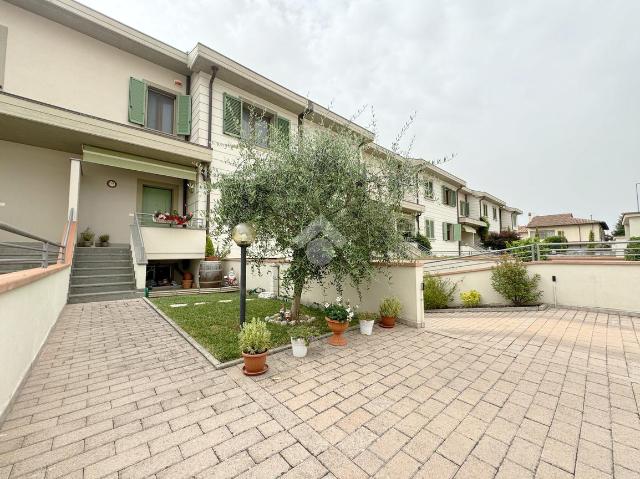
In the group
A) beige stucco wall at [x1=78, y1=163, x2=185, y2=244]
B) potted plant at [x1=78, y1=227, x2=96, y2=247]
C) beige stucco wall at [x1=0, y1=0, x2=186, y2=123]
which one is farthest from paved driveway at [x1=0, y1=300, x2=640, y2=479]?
beige stucco wall at [x1=0, y1=0, x2=186, y2=123]

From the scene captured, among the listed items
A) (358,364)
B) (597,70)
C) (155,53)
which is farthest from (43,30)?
(597,70)

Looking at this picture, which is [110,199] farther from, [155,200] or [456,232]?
[456,232]

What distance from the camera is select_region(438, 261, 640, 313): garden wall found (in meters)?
7.02

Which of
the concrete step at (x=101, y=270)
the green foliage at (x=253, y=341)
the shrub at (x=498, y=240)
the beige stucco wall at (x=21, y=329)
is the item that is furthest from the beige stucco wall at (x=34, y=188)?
the shrub at (x=498, y=240)

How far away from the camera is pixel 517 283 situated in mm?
8352

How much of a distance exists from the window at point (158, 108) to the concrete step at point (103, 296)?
673 centimetres

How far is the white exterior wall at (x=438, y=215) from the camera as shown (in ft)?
68.4

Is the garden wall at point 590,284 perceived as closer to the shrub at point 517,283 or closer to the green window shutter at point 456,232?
the shrub at point 517,283

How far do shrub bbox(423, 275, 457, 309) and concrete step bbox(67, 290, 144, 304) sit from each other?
962 centimetres

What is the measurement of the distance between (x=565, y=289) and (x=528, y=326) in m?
3.27

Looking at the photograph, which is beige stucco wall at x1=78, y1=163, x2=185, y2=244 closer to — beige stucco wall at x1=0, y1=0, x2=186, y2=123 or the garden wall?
beige stucco wall at x1=0, y1=0, x2=186, y2=123

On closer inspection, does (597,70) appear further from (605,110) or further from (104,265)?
(104,265)

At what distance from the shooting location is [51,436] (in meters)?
2.33

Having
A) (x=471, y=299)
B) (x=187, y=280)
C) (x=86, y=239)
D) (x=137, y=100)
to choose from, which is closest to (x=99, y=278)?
(x=86, y=239)
